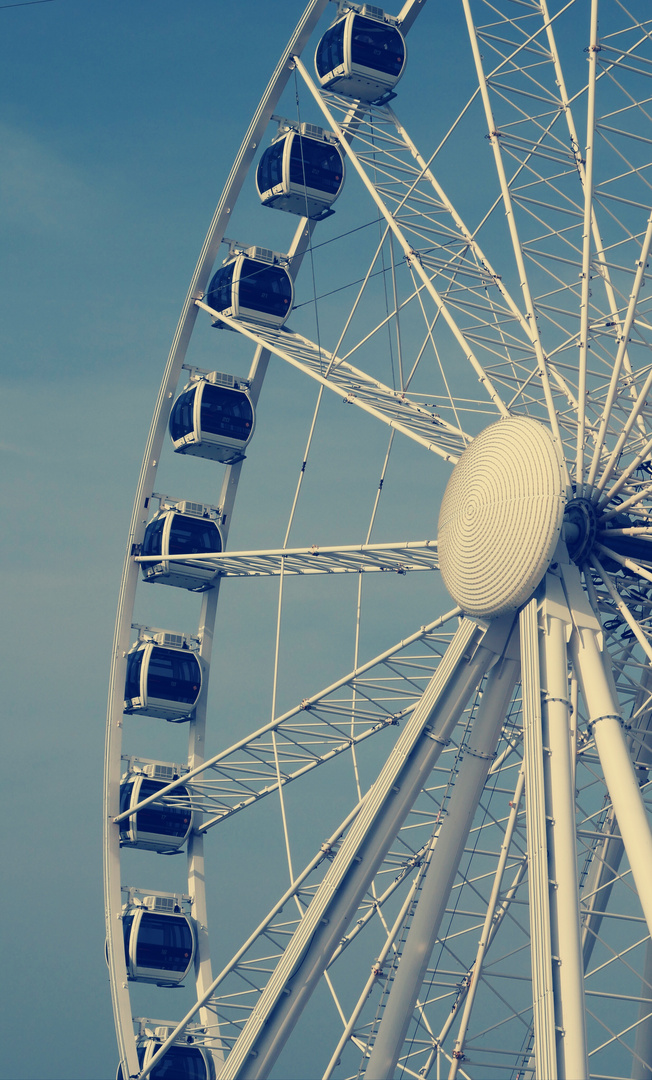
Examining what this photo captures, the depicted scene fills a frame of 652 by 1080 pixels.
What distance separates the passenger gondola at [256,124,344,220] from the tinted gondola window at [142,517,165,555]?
23.0 ft

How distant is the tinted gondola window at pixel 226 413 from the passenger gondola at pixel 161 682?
4513 mm

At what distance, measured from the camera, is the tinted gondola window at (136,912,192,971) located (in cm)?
3684

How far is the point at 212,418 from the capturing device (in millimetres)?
38531

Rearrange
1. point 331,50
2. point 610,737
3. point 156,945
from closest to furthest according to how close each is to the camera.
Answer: point 610,737
point 331,50
point 156,945

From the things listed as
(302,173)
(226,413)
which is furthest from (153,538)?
(302,173)

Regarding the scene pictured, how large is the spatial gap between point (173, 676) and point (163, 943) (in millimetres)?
5524

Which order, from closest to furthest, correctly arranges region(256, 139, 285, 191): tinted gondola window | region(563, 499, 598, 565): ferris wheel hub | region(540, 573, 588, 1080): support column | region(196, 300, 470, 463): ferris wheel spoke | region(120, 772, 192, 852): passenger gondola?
region(540, 573, 588, 1080): support column < region(563, 499, 598, 565): ferris wheel hub < region(196, 300, 470, 463): ferris wheel spoke < region(120, 772, 192, 852): passenger gondola < region(256, 139, 285, 191): tinted gondola window

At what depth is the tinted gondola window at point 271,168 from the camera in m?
37.5

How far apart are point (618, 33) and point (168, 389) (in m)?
12.8

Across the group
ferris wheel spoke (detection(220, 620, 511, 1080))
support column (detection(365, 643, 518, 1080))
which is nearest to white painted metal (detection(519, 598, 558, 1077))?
ferris wheel spoke (detection(220, 620, 511, 1080))

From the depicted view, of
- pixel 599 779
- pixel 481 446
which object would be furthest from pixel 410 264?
pixel 599 779

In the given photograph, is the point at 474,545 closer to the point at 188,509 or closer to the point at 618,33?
the point at 618,33

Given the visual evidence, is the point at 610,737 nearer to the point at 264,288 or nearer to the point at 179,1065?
the point at 179,1065

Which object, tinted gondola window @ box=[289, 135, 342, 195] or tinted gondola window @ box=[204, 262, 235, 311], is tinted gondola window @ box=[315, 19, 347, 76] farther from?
tinted gondola window @ box=[204, 262, 235, 311]
